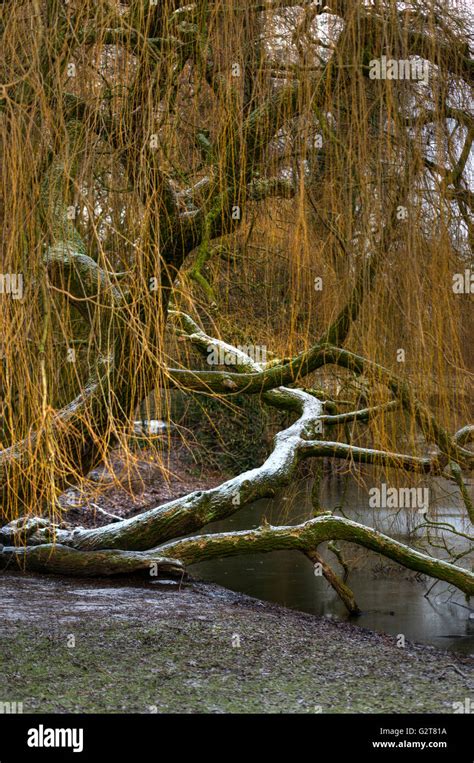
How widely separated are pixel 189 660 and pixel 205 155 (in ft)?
8.83

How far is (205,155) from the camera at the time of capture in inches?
210

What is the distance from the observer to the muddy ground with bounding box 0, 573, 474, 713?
4.24 metres

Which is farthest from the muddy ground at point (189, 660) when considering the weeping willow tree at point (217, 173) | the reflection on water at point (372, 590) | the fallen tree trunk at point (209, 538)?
the reflection on water at point (372, 590)

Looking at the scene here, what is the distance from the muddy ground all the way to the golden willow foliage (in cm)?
84

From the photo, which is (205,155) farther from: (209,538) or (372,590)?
(372,590)

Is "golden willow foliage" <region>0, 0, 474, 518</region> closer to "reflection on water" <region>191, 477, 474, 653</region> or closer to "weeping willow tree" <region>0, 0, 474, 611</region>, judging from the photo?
"weeping willow tree" <region>0, 0, 474, 611</region>

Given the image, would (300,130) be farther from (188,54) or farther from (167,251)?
(167,251)

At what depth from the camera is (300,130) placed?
14.4ft

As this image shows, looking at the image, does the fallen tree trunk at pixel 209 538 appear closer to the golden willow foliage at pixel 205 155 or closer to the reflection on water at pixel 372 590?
the reflection on water at pixel 372 590

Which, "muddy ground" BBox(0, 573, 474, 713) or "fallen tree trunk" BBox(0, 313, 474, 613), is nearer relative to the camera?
"muddy ground" BBox(0, 573, 474, 713)

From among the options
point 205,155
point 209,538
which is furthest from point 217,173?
point 209,538

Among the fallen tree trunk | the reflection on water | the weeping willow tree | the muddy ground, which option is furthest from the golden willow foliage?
the reflection on water

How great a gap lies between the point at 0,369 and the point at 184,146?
85.2 inches

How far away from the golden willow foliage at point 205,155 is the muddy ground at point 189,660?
84 cm
